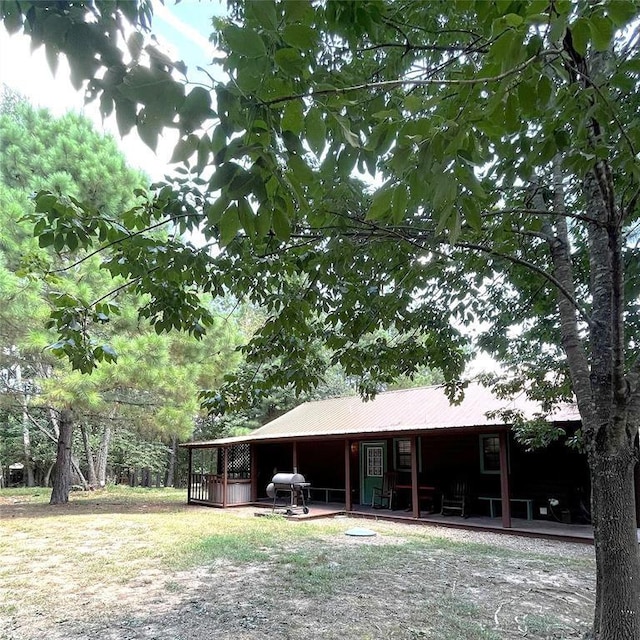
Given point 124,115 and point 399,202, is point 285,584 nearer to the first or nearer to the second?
point 399,202

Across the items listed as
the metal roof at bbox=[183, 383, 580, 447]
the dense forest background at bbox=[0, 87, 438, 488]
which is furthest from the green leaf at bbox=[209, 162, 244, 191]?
the dense forest background at bbox=[0, 87, 438, 488]

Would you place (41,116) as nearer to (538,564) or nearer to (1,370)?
(1,370)

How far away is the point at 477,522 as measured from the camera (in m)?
10.5

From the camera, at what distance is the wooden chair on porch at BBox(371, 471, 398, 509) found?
13.2 m

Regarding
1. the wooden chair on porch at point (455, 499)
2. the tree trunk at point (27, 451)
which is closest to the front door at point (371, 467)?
the wooden chair on porch at point (455, 499)

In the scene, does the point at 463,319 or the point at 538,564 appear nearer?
the point at 463,319

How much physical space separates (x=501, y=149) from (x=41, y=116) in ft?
50.6

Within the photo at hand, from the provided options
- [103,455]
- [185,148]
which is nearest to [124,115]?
[185,148]

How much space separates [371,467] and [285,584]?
874cm

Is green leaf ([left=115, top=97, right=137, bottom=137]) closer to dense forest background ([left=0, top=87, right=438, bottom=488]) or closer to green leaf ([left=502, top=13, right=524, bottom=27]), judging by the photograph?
green leaf ([left=502, top=13, right=524, bottom=27])

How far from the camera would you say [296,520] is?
11.8m

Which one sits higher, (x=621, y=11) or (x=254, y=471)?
(x=621, y=11)

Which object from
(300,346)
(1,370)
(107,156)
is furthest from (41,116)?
(300,346)

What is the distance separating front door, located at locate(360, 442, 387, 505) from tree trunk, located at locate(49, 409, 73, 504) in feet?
27.0
